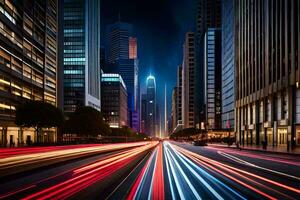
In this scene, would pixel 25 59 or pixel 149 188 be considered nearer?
pixel 149 188

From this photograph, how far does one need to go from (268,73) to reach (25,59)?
59.6 metres

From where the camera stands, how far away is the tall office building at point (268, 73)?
65500 mm

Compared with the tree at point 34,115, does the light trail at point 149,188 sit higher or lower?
lower

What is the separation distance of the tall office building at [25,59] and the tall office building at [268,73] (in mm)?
53443

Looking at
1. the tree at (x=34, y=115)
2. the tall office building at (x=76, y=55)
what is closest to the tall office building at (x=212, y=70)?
the tall office building at (x=76, y=55)

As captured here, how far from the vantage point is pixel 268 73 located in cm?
7969

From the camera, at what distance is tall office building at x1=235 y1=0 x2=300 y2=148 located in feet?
215

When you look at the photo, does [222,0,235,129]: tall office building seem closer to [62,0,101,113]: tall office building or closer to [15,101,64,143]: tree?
[62,0,101,113]: tall office building

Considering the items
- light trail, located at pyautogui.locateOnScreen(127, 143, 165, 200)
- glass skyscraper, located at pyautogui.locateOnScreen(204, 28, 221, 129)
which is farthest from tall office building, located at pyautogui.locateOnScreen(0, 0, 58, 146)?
glass skyscraper, located at pyautogui.locateOnScreen(204, 28, 221, 129)

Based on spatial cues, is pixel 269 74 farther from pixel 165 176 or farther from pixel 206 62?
pixel 206 62

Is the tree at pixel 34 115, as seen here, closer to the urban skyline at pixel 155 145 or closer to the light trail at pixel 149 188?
the urban skyline at pixel 155 145

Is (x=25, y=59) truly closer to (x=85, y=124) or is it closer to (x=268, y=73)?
(x=85, y=124)

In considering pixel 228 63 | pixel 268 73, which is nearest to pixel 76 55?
pixel 228 63

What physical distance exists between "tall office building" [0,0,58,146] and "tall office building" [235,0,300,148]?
53443mm
